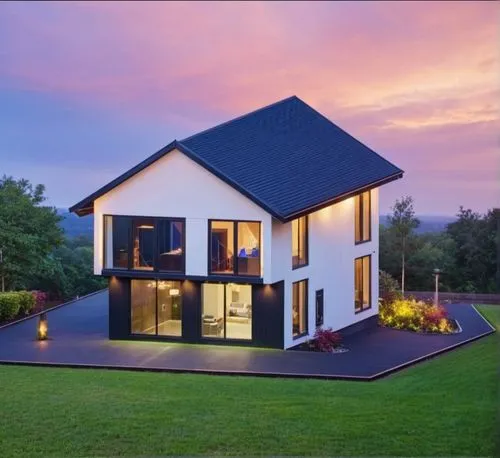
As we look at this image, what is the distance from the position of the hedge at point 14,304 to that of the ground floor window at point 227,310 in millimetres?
4941

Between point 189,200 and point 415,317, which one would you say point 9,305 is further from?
point 415,317

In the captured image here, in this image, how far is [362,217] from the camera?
15633 mm

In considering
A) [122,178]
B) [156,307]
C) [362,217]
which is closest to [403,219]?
[362,217]

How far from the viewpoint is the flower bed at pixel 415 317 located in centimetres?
1467

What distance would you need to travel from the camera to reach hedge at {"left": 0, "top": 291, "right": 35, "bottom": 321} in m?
14.8

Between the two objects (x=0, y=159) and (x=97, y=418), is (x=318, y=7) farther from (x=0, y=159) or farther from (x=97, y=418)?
(x=97, y=418)

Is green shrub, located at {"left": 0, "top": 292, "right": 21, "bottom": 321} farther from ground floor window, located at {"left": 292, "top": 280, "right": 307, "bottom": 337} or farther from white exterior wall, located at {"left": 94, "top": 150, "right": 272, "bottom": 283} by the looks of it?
ground floor window, located at {"left": 292, "top": 280, "right": 307, "bottom": 337}

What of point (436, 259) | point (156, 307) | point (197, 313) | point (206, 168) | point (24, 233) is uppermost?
point (206, 168)

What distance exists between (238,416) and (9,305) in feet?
33.5

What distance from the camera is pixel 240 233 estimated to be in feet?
40.9

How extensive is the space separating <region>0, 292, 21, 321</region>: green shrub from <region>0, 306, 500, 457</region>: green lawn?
582 centimetres

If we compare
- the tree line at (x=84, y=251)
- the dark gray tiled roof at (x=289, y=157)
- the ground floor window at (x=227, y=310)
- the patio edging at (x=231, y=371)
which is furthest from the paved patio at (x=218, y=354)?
the dark gray tiled roof at (x=289, y=157)

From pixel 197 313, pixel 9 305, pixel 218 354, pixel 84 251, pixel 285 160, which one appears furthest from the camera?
pixel 84 251

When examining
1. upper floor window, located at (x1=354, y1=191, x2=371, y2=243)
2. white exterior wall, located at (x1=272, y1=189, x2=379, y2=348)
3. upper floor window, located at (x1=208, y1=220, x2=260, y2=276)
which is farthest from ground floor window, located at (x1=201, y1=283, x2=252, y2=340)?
upper floor window, located at (x1=354, y1=191, x2=371, y2=243)
